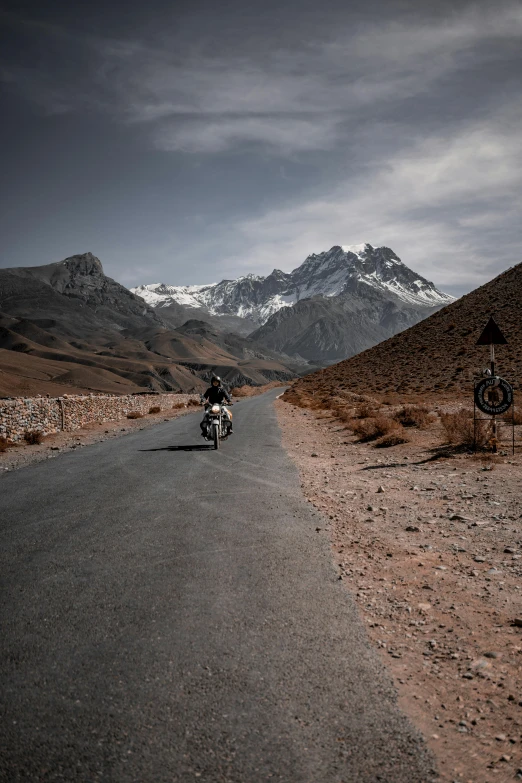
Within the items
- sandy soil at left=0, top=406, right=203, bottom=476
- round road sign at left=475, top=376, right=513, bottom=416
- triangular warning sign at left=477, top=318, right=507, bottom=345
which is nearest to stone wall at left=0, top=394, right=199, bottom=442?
sandy soil at left=0, top=406, right=203, bottom=476

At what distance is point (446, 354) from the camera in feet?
178

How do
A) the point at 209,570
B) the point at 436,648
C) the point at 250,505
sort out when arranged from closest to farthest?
the point at 436,648
the point at 209,570
the point at 250,505

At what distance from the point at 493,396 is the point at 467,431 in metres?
1.24

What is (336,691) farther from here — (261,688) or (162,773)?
(162,773)

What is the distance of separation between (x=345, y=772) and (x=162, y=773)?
944 millimetres

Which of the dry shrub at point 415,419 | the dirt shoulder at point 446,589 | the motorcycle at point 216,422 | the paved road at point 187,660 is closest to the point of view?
the paved road at point 187,660

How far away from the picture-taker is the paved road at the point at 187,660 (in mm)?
2713

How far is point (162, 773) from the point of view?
2.60m

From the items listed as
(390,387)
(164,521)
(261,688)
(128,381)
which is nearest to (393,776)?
(261,688)

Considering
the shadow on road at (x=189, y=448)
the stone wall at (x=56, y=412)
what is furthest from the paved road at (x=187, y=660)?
the stone wall at (x=56, y=412)

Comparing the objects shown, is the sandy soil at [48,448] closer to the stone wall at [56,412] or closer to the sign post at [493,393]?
the stone wall at [56,412]

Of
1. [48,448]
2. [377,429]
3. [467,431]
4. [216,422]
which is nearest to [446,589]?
[467,431]

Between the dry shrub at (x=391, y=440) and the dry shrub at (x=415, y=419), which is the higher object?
the dry shrub at (x=415, y=419)

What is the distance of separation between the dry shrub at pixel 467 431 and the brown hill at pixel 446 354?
24.0m
